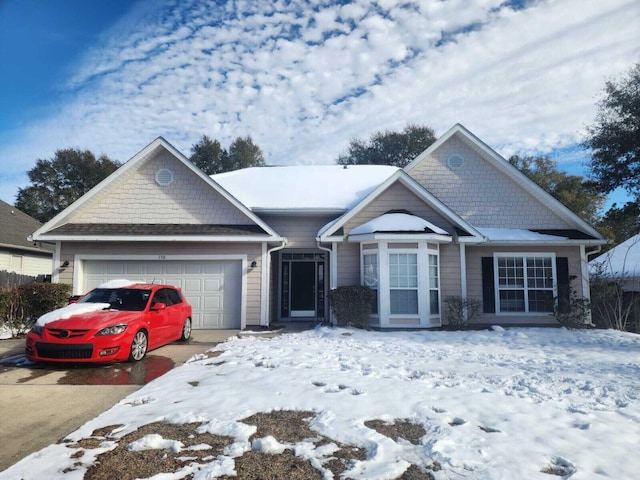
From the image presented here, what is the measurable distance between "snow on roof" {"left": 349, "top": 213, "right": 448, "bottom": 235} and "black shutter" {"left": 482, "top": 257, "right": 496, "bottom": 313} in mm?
2469

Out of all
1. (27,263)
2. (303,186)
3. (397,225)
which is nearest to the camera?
(397,225)

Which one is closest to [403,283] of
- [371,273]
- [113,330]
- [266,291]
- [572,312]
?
[371,273]

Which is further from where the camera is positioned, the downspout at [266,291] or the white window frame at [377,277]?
the downspout at [266,291]

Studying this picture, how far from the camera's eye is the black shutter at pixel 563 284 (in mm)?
13672

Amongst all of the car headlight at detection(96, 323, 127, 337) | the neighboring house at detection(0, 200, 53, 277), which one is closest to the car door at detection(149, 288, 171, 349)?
the car headlight at detection(96, 323, 127, 337)

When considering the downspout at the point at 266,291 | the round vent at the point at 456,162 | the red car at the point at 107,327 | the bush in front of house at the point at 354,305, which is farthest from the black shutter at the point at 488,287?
the red car at the point at 107,327

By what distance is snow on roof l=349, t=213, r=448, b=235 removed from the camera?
1250cm

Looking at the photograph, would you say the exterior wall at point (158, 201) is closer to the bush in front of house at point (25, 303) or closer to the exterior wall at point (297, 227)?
the exterior wall at point (297, 227)

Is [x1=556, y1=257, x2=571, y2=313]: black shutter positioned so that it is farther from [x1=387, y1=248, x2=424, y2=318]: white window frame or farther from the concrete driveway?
the concrete driveway

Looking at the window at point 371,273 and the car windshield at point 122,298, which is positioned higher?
the window at point 371,273

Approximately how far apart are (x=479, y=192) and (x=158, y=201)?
11.0 m

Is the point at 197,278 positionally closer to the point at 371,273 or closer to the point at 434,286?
the point at 371,273

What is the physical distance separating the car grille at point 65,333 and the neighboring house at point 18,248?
15883mm

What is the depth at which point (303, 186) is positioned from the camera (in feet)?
54.7
